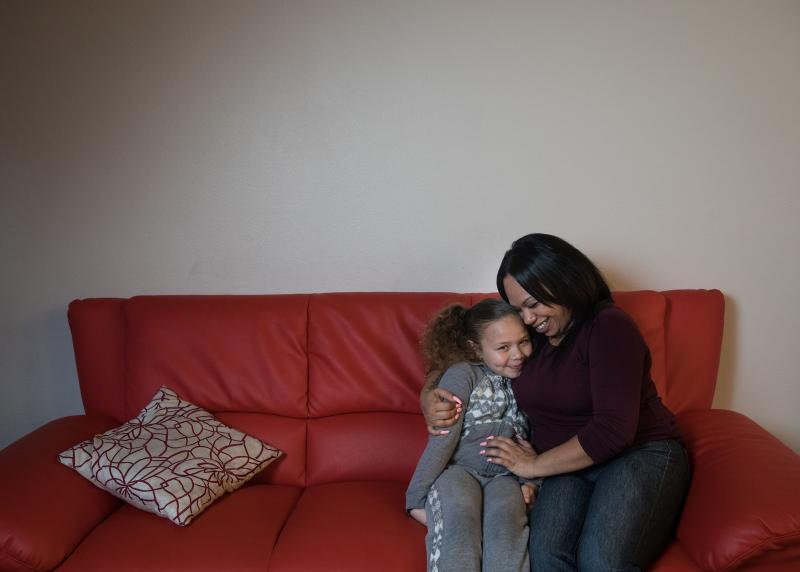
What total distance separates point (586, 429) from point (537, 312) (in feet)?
1.05

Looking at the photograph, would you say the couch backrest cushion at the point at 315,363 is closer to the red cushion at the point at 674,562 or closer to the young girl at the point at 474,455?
the young girl at the point at 474,455

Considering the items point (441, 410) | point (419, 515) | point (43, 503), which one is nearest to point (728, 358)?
point (441, 410)

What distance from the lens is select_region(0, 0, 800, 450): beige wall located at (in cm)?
217

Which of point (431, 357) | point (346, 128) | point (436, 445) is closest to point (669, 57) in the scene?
point (346, 128)

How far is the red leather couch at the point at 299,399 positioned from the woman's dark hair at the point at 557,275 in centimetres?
44

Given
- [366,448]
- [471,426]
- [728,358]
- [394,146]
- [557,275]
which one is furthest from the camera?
[728,358]

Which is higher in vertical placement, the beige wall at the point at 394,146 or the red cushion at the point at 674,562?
the beige wall at the point at 394,146

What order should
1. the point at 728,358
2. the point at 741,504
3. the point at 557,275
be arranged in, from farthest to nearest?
Result: the point at 728,358
the point at 557,275
the point at 741,504

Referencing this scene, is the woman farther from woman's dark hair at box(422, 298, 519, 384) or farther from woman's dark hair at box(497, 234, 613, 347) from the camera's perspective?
woman's dark hair at box(422, 298, 519, 384)

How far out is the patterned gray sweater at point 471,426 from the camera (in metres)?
1.70

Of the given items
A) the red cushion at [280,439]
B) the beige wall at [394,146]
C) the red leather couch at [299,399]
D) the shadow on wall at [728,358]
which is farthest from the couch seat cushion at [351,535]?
the shadow on wall at [728,358]

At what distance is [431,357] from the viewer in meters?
1.87

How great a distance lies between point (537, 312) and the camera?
1.61 metres

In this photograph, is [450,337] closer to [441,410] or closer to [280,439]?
[441,410]
